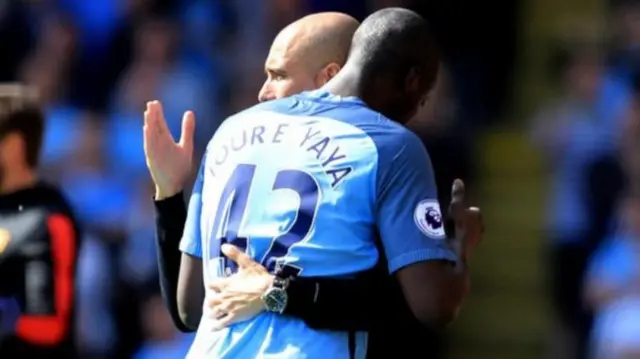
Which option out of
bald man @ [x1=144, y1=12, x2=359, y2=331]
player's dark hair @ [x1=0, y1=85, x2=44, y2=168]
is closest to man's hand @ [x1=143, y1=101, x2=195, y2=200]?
bald man @ [x1=144, y1=12, x2=359, y2=331]

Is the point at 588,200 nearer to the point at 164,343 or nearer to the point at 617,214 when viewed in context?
the point at 617,214

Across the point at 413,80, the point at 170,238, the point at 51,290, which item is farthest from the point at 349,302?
the point at 51,290

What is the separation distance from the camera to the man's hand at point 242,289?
444 centimetres

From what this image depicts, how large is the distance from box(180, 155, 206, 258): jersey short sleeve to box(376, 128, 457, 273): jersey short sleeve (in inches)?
21.7

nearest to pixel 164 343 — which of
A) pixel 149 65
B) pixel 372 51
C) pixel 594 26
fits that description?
pixel 149 65

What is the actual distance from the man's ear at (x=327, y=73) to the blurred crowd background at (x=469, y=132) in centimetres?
421

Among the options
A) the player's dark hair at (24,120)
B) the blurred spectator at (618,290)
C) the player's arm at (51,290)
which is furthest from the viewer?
the blurred spectator at (618,290)

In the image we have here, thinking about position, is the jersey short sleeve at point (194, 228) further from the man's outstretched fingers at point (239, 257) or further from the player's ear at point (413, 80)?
the player's ear at point (413, 80)

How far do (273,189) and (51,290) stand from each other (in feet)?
7.70

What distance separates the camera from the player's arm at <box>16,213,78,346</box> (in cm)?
654

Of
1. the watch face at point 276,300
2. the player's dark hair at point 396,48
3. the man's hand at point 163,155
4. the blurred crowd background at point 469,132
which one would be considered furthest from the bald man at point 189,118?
the blurred crowd background at point 469,132

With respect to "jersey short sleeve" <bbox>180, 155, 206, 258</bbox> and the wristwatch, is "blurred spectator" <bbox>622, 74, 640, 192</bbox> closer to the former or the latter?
"jersey short sleeve" <bbox>180, 155, 206, 258</bbox>

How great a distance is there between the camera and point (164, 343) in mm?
9539

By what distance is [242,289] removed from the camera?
446 centimetres
